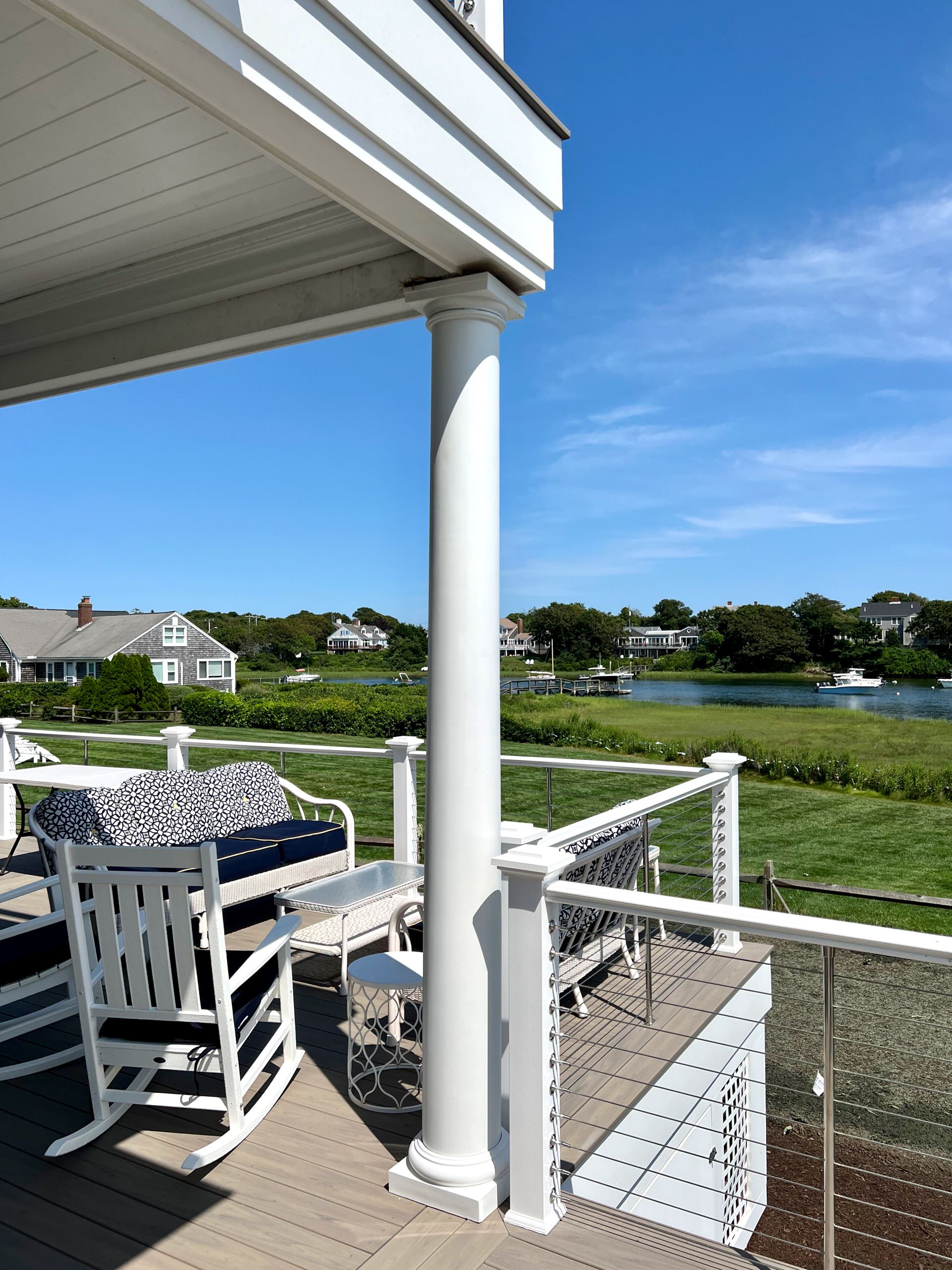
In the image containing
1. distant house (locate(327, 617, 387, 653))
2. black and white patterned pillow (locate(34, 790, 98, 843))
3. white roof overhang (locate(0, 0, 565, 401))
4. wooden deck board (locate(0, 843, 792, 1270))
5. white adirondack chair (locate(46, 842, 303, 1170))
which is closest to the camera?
white roof overhang (locate(0, 0, 565, 401))

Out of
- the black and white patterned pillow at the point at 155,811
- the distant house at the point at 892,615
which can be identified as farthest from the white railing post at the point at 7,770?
the distant house at the point at 892,615

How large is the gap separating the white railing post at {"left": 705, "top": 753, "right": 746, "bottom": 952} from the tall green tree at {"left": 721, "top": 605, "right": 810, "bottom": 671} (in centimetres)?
4922

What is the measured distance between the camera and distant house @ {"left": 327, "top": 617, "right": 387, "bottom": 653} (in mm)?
49000

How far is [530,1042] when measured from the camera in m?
2.41

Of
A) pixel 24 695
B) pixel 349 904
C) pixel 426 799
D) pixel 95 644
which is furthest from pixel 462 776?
pixel 95 644

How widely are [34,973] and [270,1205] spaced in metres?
1.33

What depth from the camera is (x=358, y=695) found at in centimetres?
2992

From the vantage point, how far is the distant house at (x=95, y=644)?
124 ft

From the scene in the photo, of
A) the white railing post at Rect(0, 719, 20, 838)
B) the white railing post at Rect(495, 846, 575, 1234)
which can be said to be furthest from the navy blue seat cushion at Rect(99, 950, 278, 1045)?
the white railing post at Rect(0, 719, 20, 838)

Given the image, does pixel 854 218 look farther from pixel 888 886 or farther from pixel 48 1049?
pixel 48 1049

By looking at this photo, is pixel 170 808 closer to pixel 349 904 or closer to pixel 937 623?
pixel 349 904

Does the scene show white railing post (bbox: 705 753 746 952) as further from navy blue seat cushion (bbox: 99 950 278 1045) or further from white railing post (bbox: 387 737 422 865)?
navy blue seat cushion (bbox: 99 950 278 1045)

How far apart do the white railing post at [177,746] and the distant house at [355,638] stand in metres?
39.3

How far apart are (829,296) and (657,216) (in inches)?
406
